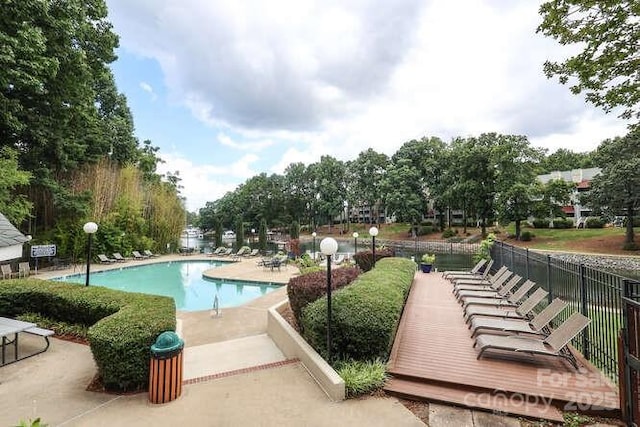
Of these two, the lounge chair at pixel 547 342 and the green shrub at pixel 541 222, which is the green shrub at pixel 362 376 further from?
the green shrub at pixel 541 222

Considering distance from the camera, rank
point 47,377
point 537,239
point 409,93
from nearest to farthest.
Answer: point 47,377 → point 409,93 → point 537,239

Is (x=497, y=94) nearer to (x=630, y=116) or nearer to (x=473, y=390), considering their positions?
(x=630, y=116)

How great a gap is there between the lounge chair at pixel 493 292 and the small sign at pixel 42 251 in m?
19.6

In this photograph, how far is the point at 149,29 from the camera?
31.5ft

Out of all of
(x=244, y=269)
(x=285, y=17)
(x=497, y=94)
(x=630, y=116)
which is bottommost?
(x=244, y=269)

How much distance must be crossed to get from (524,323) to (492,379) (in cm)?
199

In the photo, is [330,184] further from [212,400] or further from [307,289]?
[212,400]

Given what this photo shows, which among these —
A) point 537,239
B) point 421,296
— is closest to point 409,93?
point 421,296

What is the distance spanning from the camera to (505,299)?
7.27 metres

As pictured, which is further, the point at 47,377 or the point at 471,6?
the point at 471,6

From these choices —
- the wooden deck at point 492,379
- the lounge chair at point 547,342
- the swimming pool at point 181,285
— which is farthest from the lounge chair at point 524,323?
the swimming pool at point 181,285

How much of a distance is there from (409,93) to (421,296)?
9194 mm

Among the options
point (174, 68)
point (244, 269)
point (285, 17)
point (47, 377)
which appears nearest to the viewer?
point (47, 377)

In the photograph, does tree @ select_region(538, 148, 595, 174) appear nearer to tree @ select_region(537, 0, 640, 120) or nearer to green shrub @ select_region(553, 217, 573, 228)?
green shrub @ select_region(553, 217, 573, 228)
